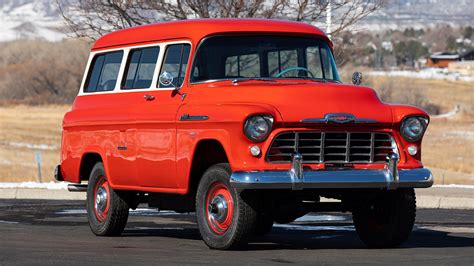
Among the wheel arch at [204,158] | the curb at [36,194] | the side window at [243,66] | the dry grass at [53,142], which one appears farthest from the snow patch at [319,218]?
the dry grass at [53,142]

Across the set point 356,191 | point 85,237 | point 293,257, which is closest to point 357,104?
point 356,191

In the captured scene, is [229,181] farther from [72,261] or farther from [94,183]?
[94,183]

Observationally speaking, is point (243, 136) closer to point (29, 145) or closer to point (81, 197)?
point (81, 197)

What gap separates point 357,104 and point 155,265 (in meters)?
2.57

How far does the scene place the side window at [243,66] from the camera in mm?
12758

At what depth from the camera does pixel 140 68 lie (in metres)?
13.9

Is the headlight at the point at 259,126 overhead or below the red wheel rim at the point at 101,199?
overhead

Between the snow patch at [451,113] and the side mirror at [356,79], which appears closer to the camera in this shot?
the side mirror at [356,79]

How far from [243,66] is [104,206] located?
2532mm

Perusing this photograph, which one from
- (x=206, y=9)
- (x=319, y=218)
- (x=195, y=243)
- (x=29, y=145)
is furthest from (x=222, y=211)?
(x=29, y=145)

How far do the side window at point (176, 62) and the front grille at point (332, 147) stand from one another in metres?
1.63

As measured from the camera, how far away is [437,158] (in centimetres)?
5459

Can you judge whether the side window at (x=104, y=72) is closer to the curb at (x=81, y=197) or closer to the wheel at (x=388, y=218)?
the wheel at (x=388, y=218)

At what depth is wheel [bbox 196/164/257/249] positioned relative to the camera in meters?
11.6
